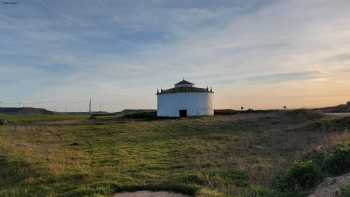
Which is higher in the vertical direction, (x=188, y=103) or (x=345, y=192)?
(x=188, y=103)

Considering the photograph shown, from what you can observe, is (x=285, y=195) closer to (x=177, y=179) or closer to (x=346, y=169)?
(x=346, y=169)

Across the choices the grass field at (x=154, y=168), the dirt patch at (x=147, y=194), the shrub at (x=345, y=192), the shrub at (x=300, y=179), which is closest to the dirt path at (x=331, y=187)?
the shrub at (x=345, y=192)

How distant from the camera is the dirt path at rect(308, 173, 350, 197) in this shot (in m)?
7.80

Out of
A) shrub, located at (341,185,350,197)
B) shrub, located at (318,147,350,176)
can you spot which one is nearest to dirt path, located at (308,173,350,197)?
shrub, located at (341,185,350,197)

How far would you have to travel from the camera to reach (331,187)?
8.23 m

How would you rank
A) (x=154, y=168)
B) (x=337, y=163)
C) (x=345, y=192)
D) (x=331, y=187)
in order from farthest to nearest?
1. (x=154, y=168)
2. (x=337, y=163)
3. (x=331, y=187)
4. (x=345, y=192)

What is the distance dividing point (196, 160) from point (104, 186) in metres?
5.75

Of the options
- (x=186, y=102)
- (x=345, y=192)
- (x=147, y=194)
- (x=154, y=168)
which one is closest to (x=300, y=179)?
(x=345, y=192)

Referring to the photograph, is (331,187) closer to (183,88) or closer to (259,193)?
(259,193)

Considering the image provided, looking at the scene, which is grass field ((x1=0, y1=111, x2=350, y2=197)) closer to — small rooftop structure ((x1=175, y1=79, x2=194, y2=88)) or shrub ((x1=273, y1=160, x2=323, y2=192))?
shrub ((x1=273, y1=160, x2=323, y2=192))

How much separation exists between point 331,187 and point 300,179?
4.65 ft

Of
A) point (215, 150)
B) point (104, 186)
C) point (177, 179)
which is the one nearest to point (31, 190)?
point (104, 186)

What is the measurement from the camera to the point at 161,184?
35.1 feet

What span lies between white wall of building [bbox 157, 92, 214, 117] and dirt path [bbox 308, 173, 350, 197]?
1928 inches
